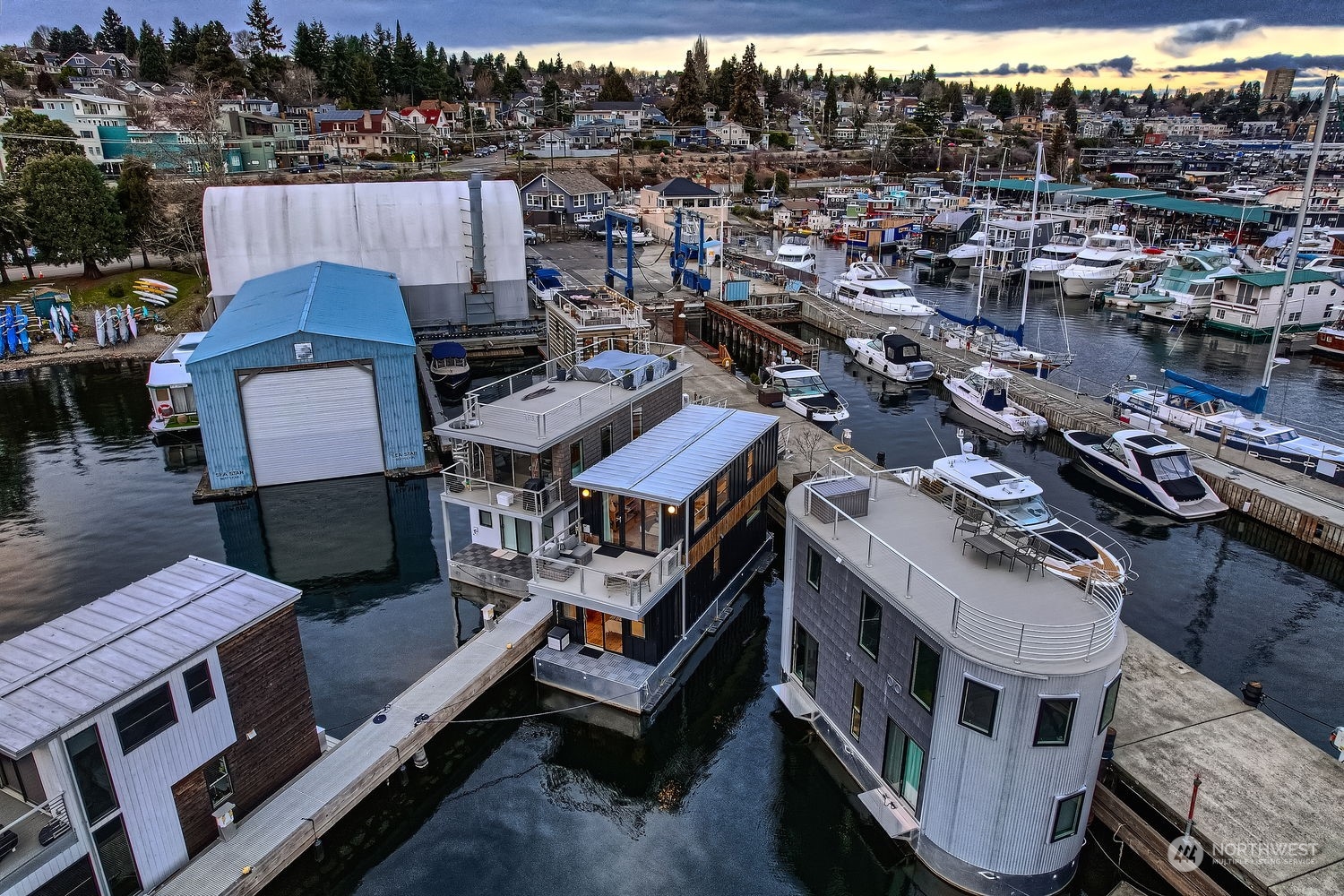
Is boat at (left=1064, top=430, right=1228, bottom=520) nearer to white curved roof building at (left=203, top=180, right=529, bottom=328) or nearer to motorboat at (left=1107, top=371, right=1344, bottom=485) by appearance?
motorboat at (left=1107, top=371, right=1344, bottom=485)

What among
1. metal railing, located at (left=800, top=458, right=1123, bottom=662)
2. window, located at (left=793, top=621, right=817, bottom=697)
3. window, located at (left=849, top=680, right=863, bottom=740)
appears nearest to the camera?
metal railing, located at (left=800, top=458, right=1123, bottom=662)

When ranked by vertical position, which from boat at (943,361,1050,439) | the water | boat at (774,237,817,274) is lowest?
the water

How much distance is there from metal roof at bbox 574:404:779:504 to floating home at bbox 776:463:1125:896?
3928mm

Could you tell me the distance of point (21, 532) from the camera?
1253 inches

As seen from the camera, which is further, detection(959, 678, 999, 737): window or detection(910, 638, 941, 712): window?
detection(910, 638, 941, 712): window

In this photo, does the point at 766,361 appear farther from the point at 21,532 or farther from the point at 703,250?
the point at 21,532

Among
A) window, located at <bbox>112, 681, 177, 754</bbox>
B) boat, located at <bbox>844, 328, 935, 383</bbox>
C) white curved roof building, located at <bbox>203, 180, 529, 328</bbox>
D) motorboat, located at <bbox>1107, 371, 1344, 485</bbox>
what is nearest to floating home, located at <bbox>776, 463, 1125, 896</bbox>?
window, located at <bbox>112, 681, 177, 754</bbox>

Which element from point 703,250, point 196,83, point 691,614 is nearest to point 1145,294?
point 703,250

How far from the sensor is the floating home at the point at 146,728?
13.2m

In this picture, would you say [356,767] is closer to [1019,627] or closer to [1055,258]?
[1019,627]

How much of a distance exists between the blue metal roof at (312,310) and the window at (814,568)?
2230cm

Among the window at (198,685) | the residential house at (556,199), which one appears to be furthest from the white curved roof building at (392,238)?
the window at (198,685)

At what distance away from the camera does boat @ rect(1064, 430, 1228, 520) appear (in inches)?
1299

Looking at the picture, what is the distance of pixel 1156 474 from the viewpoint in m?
33.4
